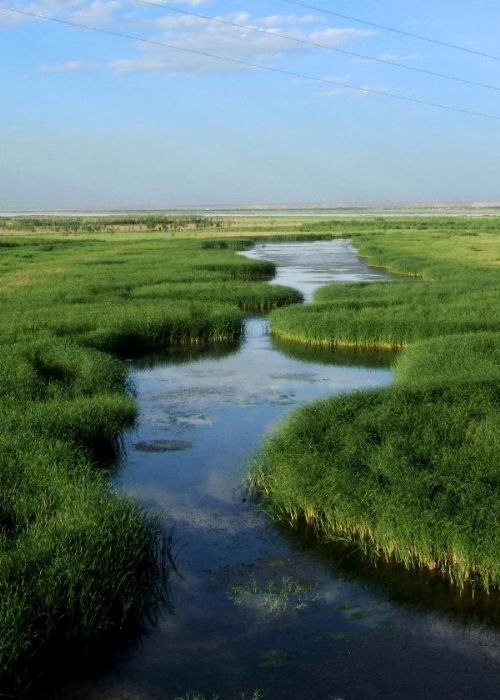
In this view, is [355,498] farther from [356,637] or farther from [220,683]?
[220,683]

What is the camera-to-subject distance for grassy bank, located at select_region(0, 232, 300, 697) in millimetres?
6738

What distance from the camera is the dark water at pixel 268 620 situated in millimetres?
6496

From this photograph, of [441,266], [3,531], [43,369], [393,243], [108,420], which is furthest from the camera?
[393,243]

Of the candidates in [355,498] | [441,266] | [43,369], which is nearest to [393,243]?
[441,266]

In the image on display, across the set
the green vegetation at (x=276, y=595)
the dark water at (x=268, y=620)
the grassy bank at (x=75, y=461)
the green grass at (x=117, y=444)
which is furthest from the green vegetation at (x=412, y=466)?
the grassy bank at (x=75, y=461)

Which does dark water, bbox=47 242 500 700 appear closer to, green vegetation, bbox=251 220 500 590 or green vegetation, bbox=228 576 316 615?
green vegetation, bbox=228 576 316 615

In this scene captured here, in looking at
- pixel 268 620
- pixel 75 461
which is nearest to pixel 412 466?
pixel 268 620

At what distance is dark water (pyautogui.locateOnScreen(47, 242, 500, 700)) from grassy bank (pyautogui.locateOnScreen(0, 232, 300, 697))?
0.40m

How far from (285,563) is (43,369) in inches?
329

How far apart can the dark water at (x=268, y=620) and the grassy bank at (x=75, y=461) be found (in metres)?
0.40

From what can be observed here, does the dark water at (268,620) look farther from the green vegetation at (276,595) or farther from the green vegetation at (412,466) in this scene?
the green vegetation at (412,466)

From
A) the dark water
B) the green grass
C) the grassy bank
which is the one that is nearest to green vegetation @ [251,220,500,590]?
the green grass

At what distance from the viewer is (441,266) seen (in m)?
35.9

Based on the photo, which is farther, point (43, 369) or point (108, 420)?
point (43, 369)
